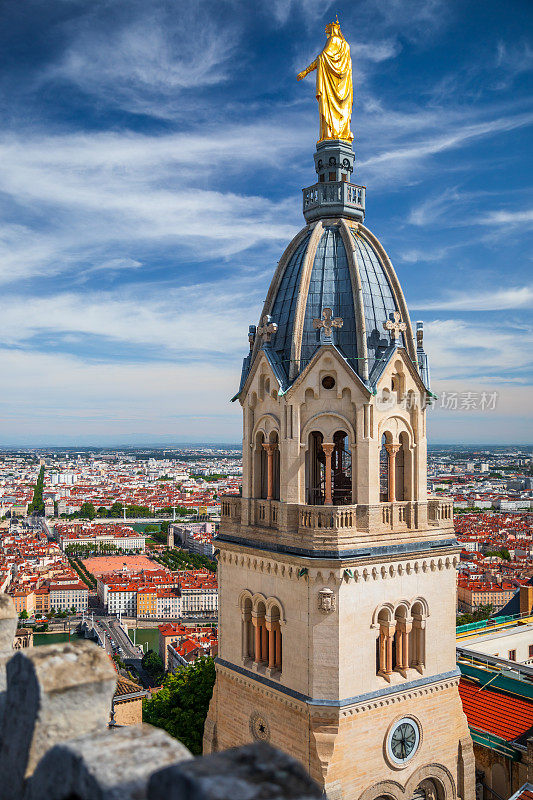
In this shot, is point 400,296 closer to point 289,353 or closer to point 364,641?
point 289,353

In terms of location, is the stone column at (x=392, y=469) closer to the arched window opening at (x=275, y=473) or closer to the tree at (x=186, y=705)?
the arched window opening at (x=275, y=473)

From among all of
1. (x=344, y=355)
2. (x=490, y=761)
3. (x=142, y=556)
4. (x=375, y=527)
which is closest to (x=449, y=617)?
(x=375, y=527)

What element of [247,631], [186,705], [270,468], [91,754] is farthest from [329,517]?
[186,705]

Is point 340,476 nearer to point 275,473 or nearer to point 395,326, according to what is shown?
point 275,473

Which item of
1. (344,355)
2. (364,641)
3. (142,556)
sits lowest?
(142,556)

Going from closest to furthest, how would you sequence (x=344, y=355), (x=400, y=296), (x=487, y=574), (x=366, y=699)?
1. (x=366, y=699)
2. (x=344, y=355)
3. (x=400, y=296)
4. (x=487, y=574)

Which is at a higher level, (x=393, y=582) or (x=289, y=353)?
(x=289, y=353)

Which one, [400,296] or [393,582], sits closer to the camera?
[393,582]

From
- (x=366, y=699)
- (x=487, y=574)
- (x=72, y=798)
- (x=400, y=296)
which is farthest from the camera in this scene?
(x=487, y=574)

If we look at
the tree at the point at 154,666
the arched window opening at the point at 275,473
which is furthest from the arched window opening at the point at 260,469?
the tree at the point at 154,666
